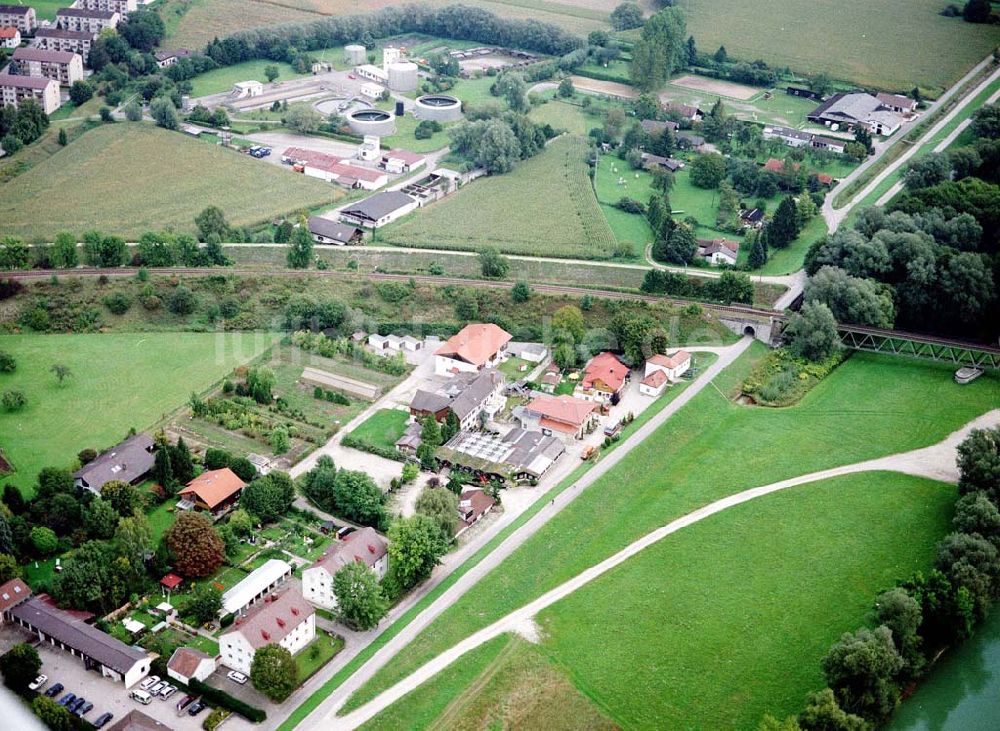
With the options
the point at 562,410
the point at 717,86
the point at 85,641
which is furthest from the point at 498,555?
the point at 717,86

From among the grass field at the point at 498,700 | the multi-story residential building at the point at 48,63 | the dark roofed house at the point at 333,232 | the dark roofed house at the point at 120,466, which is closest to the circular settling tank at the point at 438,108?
the dark roofed house at the point at 333,232

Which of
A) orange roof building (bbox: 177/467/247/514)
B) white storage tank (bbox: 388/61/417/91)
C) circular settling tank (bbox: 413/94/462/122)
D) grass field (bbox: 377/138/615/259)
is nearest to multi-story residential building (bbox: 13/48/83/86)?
white storage tank (bbox: 388/61/417/91)

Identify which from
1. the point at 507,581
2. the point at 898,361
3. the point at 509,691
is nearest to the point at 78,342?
the point at 507,581

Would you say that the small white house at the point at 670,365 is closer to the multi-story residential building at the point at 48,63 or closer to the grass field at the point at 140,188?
the grass field at the point at 140,188

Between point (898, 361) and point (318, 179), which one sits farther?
point (318, 179)

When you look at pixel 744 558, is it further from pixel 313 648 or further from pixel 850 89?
pixel 850 89
